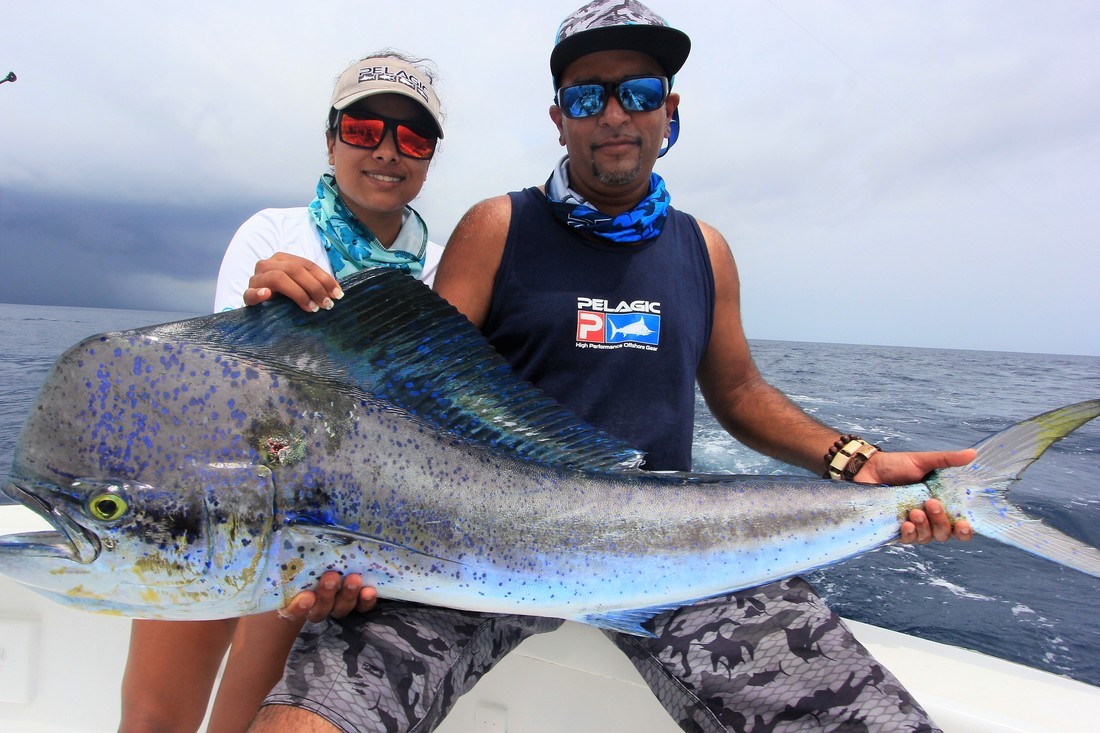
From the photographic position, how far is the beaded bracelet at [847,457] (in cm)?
212

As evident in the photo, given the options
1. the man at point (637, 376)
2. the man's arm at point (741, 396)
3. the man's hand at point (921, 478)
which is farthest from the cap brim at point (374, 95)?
the man's hand at point (921, 478)

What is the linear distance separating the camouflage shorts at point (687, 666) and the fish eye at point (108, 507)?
54 centimetres

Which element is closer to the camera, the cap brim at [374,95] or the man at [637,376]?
the man at [637,376]

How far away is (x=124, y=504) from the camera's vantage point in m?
1.23

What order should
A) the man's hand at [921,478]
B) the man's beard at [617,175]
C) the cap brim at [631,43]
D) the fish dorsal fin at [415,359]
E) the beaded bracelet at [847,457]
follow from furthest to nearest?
the man's beard at [617,175], the cap brim at [631,43], the beaded bracelet at [847,457], the man's hand at [921,478], the fish dorsal fin at [415,359]

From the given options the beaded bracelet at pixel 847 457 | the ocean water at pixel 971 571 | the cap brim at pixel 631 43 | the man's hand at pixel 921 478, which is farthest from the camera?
the ocean water at pixel 971 571

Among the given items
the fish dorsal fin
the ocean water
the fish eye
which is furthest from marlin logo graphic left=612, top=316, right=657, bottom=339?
the ocean water

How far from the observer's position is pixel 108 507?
4.02 ft

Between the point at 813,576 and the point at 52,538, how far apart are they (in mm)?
4712

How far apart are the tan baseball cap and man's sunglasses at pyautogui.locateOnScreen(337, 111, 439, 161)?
62mm

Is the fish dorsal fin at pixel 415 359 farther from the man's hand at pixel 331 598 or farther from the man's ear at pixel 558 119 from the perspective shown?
the man's ear at pixel 558 119

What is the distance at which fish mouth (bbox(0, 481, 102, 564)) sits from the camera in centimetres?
120

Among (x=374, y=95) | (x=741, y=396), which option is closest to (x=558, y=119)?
(x=374, y=95)

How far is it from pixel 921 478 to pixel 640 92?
1647mm
